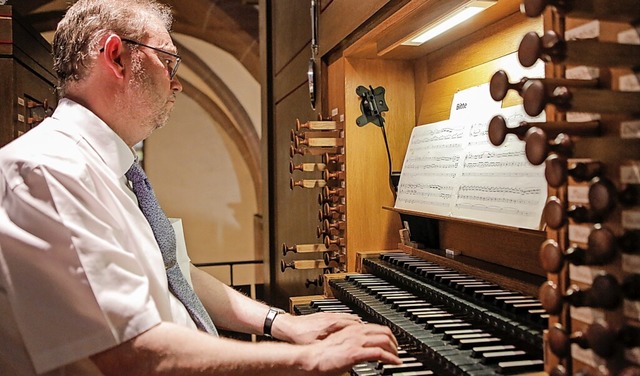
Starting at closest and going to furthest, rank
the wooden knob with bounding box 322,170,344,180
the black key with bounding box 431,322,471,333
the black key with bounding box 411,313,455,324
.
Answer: the black key with bounding box 431,322,471,333
the black key with bounding box 411,313,455,324
the wooden knob with bounding box 322,170,344,180

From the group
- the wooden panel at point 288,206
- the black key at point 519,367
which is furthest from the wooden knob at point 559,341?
the wooden panel at point 288,206

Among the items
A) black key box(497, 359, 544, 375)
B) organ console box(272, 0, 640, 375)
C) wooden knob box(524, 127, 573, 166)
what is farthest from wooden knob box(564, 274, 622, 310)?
black key box(497, 359, 544, 375)

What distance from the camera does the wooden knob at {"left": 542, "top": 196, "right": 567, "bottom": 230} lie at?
977mm

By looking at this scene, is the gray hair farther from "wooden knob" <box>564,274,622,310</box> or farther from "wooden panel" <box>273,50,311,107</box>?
"wooden panel" <box>273,50,311,107</box>

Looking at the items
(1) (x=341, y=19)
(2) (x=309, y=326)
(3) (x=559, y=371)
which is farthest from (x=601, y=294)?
(1) (x=341, y=19)

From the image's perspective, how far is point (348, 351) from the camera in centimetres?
122

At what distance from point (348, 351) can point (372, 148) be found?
1651mm

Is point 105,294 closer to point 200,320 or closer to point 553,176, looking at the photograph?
point 200,320

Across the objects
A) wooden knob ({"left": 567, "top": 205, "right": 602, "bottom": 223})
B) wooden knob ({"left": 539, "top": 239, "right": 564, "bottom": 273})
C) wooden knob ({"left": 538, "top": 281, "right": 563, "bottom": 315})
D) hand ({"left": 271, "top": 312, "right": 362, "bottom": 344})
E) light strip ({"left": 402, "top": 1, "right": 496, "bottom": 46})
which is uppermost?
light strip ({"left": 402, "top": 1, "right": 496, "bottom": 46})

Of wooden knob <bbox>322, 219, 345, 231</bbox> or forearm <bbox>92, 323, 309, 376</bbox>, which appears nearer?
forearm <bbox>92, 323, 309, 376</bbox>

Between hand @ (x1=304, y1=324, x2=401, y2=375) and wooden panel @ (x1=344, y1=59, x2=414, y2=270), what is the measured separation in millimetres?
1481

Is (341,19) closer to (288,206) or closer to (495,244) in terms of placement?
(495,244)

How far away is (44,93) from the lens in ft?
13.4

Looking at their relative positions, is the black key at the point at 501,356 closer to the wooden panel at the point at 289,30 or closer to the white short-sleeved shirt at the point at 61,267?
the white short-sleeved shirt at the point at 61,267
